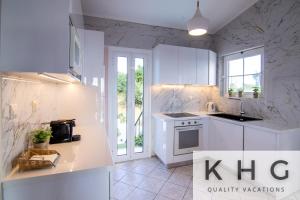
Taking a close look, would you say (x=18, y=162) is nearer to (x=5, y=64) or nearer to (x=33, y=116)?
(x=33, y=116)

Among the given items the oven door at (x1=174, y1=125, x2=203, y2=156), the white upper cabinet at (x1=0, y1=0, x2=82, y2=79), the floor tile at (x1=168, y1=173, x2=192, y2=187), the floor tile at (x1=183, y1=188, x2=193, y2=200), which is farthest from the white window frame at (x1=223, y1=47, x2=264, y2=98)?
the white upper cabinet at (x1=0, y1=0, x2=82, y2=79)

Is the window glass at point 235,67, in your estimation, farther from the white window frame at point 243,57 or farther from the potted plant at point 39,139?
the potted plant at point 39,139

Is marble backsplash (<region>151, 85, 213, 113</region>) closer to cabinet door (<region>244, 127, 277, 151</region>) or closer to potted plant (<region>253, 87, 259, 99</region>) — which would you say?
potted plant (<region>253, 87, 259, 99</region>)

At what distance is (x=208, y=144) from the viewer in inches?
125

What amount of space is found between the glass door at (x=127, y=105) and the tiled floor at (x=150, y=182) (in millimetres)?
303

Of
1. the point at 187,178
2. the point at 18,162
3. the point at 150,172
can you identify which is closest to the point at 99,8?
the point at 18,162

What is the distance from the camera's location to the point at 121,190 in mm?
2287

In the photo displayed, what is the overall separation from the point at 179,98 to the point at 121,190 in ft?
6.69

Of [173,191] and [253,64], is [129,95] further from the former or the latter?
[253,64]

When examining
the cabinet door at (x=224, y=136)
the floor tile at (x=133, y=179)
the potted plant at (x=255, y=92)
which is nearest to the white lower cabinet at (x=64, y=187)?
the floor tile at (x=133, y=179)

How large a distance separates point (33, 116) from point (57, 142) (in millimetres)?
371

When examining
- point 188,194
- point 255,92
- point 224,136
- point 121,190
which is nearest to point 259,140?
point 224,136

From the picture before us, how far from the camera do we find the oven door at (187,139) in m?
2.91

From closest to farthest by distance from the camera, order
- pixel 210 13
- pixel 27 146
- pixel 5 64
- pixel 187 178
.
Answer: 1. pixel 5 64
2. pixel 27 146
3. pixel 187 178
4. pixel 210 13
